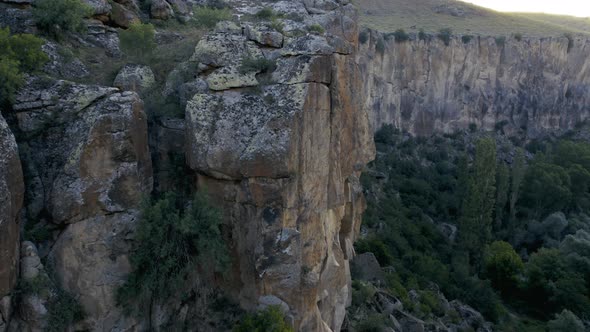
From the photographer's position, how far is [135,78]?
1352 centimetres

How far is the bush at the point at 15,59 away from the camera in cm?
1110

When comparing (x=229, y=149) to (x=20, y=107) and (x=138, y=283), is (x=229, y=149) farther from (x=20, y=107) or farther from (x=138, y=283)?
(x=20, y=107)

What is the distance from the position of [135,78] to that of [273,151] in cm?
474

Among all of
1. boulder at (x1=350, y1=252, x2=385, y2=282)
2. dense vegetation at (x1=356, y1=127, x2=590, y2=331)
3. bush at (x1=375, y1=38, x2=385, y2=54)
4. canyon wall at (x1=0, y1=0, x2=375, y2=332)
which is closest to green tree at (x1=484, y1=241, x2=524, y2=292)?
dense vegetation at (x1=356, y1=127, x2=590, y2=331)

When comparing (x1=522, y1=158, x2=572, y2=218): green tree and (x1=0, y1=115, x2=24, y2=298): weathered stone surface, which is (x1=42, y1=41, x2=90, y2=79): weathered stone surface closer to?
(x1=0, y1=115, x2=24, y2=298): weathered stone surface

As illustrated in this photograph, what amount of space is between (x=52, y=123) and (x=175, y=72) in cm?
369

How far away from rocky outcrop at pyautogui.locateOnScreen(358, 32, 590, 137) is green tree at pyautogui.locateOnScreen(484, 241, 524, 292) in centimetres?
2024

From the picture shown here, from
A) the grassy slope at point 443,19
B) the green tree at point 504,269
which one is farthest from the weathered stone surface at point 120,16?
the grassy slope at point 443,19

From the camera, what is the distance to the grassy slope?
192 ft

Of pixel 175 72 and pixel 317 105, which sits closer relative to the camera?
pixel 317 105

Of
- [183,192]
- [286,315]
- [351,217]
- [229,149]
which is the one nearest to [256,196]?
[229,149]

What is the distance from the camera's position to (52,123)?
11.6m

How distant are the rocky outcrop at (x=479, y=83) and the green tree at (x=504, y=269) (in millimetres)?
20240

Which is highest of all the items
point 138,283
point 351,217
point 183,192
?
point 183,192
